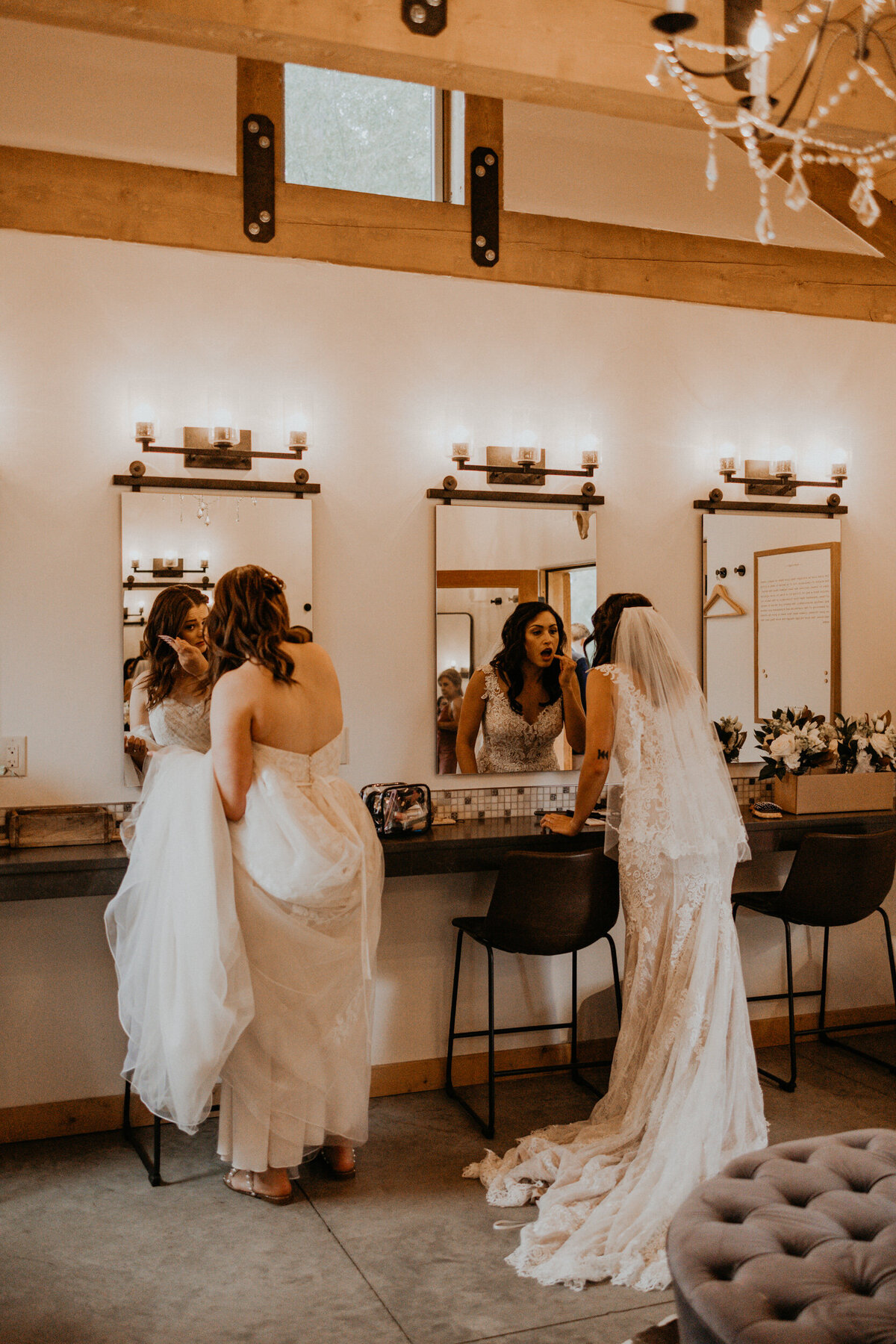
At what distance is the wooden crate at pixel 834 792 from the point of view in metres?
4.20

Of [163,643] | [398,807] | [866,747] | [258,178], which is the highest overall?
[258,178]

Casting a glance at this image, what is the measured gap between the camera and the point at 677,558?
172 inches

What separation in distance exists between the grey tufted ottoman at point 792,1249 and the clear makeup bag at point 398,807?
1.70 m

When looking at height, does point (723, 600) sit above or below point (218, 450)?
below

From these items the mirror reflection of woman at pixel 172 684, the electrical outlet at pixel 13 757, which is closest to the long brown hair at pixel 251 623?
the mirror reflection of woman at pixel 172 684

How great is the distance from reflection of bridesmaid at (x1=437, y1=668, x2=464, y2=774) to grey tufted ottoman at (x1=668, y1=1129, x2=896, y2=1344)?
2019 millimetres

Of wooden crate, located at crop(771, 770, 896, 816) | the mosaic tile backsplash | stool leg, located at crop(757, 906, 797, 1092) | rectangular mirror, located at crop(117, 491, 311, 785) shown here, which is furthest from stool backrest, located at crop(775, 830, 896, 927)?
rectangular mirror, located at crop(117, 491, 311, 785)

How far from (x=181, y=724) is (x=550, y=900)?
129cm

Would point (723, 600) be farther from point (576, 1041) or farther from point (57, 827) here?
point (57, 827)

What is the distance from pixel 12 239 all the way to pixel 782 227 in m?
2.95

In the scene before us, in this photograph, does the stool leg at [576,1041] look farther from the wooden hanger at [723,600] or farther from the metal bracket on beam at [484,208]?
the metal bracket on beam at [484,208]

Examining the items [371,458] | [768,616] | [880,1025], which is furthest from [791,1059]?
[371,458]

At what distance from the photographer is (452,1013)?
12.5ft

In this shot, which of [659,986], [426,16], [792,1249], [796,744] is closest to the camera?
[792,1249]
